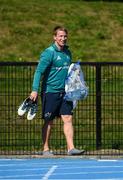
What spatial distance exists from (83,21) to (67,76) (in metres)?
11.3

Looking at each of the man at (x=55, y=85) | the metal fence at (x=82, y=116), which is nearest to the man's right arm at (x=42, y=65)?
the man at (x=55, y=85)

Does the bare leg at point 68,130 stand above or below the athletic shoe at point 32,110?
below

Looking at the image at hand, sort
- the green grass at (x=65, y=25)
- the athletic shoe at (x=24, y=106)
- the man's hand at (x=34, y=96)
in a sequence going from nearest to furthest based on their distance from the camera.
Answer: the man's hand at (x=34, y=96), the athletic shoe at (x=24, y=106), the green grass at (x=65, y=25)

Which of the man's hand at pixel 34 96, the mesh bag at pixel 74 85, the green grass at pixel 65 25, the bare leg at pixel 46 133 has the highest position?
the green grass at pixel 65 25

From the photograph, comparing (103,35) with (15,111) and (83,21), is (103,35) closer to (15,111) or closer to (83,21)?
(83,21)

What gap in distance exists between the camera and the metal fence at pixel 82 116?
43.3ft

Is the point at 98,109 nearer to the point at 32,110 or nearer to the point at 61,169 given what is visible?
the point at 32,110

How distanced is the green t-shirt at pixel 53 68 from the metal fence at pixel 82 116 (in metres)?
0.83

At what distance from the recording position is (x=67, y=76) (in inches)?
487

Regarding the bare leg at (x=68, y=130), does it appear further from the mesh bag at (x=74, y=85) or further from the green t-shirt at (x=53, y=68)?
the green t-shirt at (x=53, y=68)

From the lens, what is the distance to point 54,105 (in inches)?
487

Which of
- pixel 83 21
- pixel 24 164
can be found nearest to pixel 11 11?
pixel 83 21

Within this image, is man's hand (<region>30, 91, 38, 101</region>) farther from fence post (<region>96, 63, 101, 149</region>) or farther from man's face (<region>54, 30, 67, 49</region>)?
fence post (<region>96, 63, 101, 149</region>)

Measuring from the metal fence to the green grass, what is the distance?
6927mm
